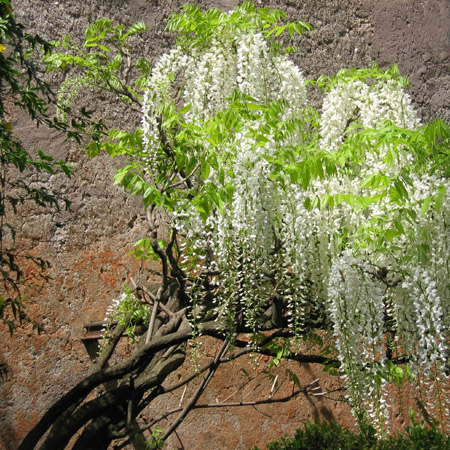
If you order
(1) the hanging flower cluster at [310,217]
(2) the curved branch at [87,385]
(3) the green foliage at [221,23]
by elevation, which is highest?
(3) the green foliage at [221,23]

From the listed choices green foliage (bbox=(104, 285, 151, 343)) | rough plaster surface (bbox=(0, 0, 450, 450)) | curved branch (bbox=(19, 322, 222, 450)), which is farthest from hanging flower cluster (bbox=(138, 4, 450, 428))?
rough plaster surface (bbox=(0, 0, 450, 450))

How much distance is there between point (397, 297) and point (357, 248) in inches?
11.9

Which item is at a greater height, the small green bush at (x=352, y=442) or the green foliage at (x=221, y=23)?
the green foliage at (x=221, y=23)

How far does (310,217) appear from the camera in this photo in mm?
2656

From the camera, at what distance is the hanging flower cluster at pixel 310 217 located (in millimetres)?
2434

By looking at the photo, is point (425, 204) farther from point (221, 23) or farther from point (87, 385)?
point (87, 385)

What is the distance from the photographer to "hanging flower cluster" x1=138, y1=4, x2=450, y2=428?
243 centimetres

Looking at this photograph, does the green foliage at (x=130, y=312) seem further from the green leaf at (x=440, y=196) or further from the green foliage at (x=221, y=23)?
the green leaf at (x=440, y=196)

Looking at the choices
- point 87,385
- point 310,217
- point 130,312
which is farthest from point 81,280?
point 310,217

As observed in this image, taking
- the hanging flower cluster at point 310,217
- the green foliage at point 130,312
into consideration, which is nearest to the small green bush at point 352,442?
the hanging flower cluster at point 310,217

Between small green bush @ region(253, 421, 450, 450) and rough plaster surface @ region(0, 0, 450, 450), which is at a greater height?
rough plaster surface @ region(0, 0, 450, 450)

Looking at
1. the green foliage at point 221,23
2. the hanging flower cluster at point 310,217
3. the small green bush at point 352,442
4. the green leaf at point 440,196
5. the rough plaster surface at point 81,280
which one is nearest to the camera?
the green leaf at point 440,196

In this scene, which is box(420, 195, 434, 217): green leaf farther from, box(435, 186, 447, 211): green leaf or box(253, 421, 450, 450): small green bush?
box(253, 421, 450, 450): small green bush

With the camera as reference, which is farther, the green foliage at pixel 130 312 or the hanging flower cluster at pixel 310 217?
→ the green foliage at pixel 130 312
